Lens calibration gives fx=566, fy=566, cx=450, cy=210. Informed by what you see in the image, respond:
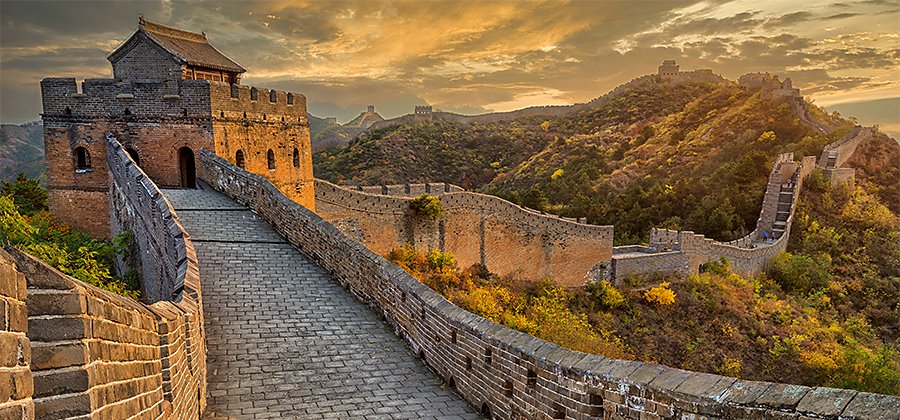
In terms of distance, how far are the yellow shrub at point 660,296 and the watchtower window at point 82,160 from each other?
18.5 meters

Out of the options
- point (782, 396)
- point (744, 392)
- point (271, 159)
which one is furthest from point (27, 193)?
point (782, 396)

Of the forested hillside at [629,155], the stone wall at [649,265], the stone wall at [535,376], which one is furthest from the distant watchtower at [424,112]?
the stone wall at [535,376]

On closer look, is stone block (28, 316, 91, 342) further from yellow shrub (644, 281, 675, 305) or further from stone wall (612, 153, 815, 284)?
stone wall (612, 153, 815, 284)

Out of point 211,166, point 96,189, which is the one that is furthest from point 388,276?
point 96,189

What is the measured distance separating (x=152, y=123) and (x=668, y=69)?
64287 millimetres

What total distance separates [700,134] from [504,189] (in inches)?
623

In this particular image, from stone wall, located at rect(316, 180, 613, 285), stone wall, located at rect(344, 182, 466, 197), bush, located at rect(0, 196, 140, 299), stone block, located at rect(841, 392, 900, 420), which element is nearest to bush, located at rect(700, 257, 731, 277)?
stone wall, located at rect(316, 180, 613, 285)

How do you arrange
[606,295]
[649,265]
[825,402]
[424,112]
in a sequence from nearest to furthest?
[825,402] < [606,295] < [649,265] < [424,112]

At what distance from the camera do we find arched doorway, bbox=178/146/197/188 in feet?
43.4

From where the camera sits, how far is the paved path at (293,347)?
5035mm

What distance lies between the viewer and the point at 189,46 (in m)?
15.6

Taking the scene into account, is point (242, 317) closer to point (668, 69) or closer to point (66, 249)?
point (66, 249)

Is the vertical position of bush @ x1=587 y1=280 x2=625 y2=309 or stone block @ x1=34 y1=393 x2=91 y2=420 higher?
stone block @ x1=34 y1=393 x2=91 y2=420

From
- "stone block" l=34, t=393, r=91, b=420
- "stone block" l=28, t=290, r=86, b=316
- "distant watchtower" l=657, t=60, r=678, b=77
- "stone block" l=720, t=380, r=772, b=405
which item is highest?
"distant watchtower" l=657, t=60, r=678, b=77
